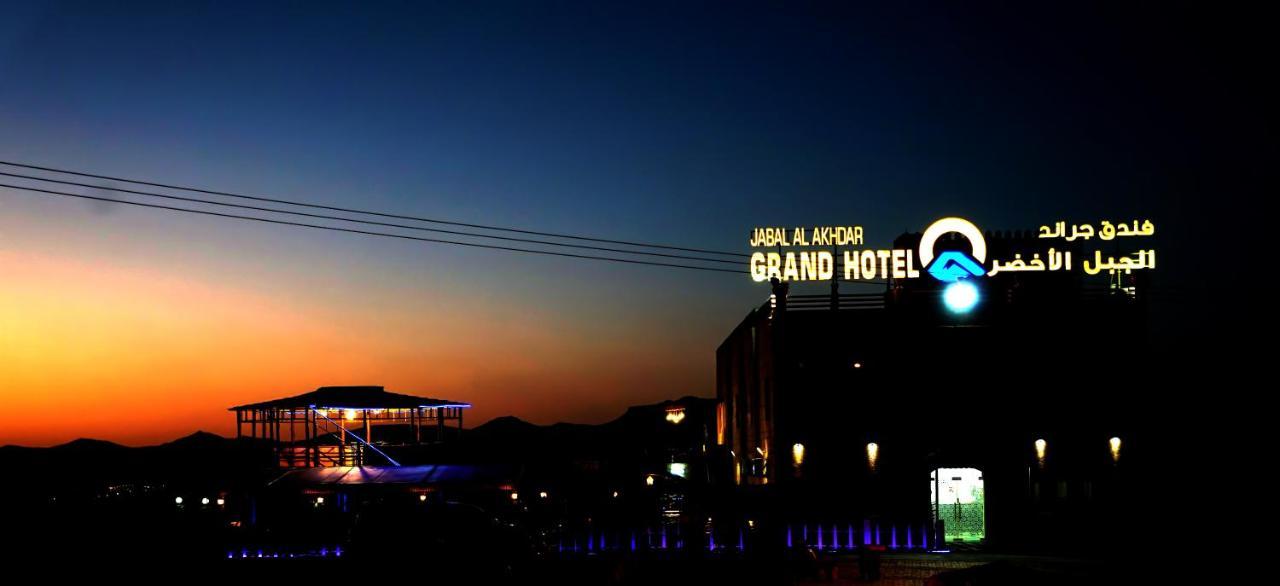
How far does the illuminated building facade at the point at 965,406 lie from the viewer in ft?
121

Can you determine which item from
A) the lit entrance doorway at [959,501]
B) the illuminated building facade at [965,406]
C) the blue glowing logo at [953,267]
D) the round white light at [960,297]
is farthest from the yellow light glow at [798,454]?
the blue glowing logo at [953,267]

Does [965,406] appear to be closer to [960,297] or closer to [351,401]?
[960,297]

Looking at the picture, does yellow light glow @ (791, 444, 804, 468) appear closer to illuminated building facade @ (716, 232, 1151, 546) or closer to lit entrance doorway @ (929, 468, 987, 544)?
illuminated building facade @ (716, 232, 1151, 546)

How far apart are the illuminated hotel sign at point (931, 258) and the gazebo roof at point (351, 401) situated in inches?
508

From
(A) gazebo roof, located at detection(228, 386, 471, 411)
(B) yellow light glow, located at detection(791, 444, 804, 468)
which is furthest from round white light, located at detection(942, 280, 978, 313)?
(A) gazebo roof, located at detection(228, 386, 471, 411)

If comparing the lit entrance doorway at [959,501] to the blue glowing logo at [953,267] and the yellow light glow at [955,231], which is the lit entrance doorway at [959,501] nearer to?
the blue glowing logo at [953,267]

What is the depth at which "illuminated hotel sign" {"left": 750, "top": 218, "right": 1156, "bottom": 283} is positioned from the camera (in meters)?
40.0

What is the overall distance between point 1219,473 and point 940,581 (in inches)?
1182

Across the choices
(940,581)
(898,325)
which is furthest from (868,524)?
(940,581)

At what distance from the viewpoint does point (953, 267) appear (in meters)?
39.9

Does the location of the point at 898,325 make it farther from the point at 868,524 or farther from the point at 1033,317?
the point at 868,524

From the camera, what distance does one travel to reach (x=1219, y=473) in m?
40.0

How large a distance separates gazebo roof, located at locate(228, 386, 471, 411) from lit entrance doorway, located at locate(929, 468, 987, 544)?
56.2 ft

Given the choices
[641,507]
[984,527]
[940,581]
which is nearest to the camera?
[940,581]
